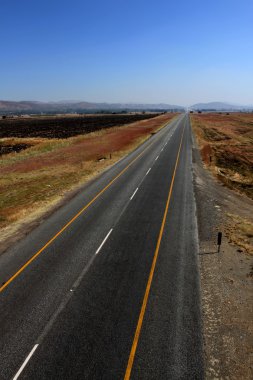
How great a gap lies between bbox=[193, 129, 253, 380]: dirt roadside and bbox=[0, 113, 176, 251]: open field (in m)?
13.4

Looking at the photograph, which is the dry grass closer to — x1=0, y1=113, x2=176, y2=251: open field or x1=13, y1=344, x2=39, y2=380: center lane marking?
x1=13, y1=344, x2=39, y2=380: center lane marking

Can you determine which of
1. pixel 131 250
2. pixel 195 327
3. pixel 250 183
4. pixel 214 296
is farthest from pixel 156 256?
pixel 250 183

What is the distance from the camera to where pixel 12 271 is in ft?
60.7

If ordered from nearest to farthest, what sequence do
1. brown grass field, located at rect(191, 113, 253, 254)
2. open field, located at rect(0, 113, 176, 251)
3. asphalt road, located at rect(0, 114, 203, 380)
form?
1. asphalt road, located at rect(0, 114, 203, 380)
2. brown grass field, located at rect(191, 113, 253, 254)
3. open field, located at rect(0, 113, 176, 251)

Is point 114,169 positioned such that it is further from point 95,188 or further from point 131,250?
point 131,250

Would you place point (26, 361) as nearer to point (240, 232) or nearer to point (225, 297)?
point (225, 297)

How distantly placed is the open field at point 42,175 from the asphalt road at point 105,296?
3.17 m

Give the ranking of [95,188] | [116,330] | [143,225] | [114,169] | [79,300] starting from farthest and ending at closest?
1. [114,169]
2. [95,188]
3. [143,225]
4. [79,300]
5. [116,330]

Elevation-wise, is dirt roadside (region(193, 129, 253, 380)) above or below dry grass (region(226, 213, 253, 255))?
above

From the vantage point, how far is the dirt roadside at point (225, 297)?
12.3 meters

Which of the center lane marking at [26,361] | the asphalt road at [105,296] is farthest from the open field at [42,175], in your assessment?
the center lane marking at [26,361]

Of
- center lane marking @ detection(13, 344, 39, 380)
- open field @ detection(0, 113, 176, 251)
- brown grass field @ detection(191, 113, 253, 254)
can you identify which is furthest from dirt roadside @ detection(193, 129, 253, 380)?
open field @ detection(0, 113, 176, 251)

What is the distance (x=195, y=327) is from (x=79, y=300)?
5.36 m

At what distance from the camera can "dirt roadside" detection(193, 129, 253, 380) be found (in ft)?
40.2
